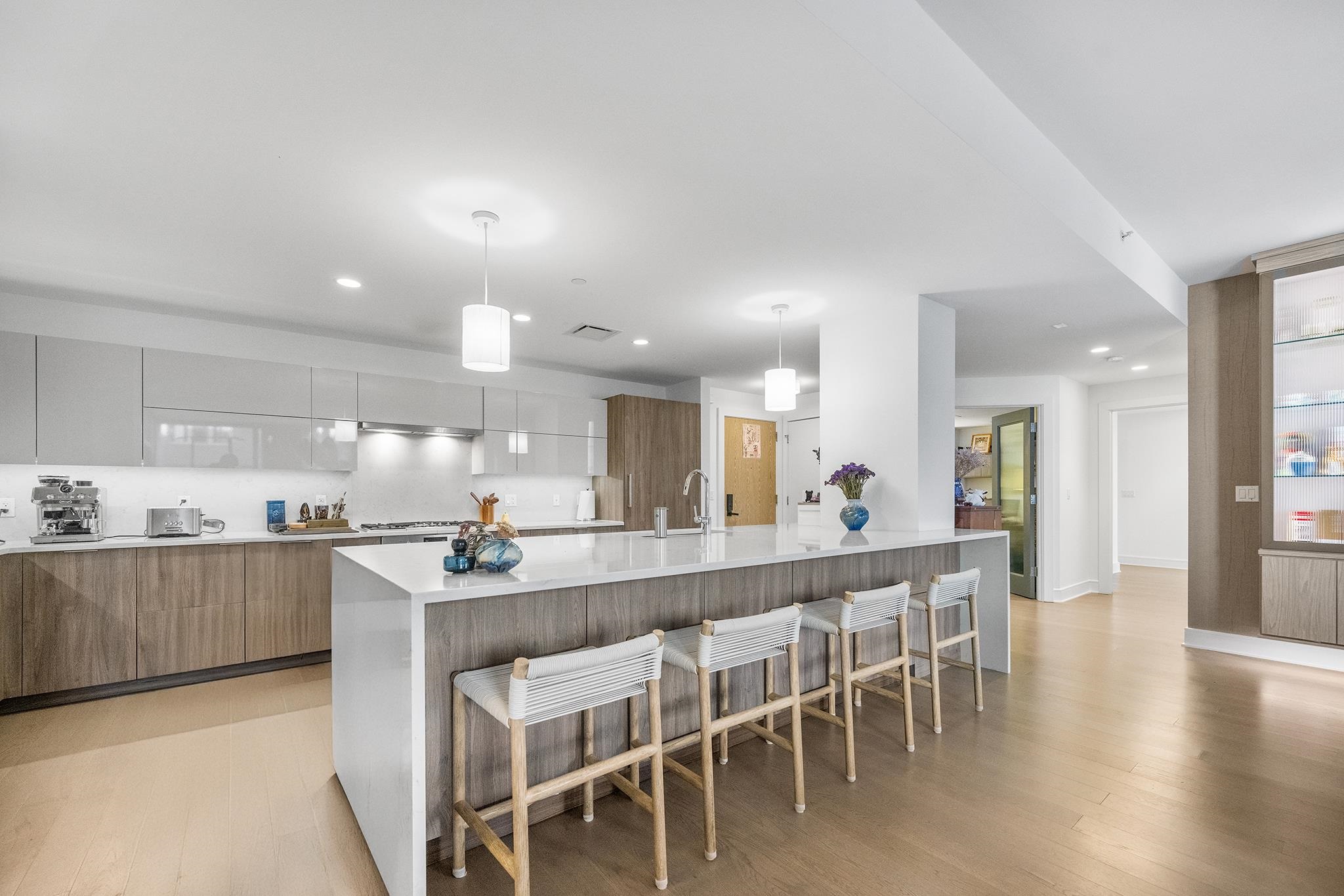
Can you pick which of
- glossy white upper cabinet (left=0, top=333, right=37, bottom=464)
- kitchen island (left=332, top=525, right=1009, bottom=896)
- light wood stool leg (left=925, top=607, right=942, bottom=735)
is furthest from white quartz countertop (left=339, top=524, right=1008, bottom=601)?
glossy white upper cabinet (left=0, top=333, right=37, bottom=464)

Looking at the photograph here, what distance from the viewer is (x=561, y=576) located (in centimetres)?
181

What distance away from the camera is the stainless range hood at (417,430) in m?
4.78

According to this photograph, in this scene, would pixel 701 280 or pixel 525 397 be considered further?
pixel 525 397

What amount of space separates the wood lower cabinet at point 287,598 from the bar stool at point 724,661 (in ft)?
8.74

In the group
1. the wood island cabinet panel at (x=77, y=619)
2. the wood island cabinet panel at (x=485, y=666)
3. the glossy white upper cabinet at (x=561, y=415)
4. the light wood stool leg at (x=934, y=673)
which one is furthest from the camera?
the glossy white upper cabinet at (x=561, y=415)

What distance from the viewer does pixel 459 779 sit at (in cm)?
190

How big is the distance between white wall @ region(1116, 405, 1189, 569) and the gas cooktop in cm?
823

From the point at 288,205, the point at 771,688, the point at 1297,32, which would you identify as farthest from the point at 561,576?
the point at 1297,32

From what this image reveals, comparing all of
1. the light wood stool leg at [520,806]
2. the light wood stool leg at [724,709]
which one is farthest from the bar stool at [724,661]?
the light wood stool leg at [520,806]

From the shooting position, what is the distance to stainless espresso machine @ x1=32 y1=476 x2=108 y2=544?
11.5ft

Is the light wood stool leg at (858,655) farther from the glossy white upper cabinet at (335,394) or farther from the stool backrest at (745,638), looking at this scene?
the glossy white upper cabinet at (335,394)

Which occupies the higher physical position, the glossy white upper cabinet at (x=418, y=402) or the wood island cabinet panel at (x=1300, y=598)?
the glossy white upper cabinet at (x=418, y=402)

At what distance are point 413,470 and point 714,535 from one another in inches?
119

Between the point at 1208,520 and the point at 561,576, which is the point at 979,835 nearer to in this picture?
the point at 561,576
